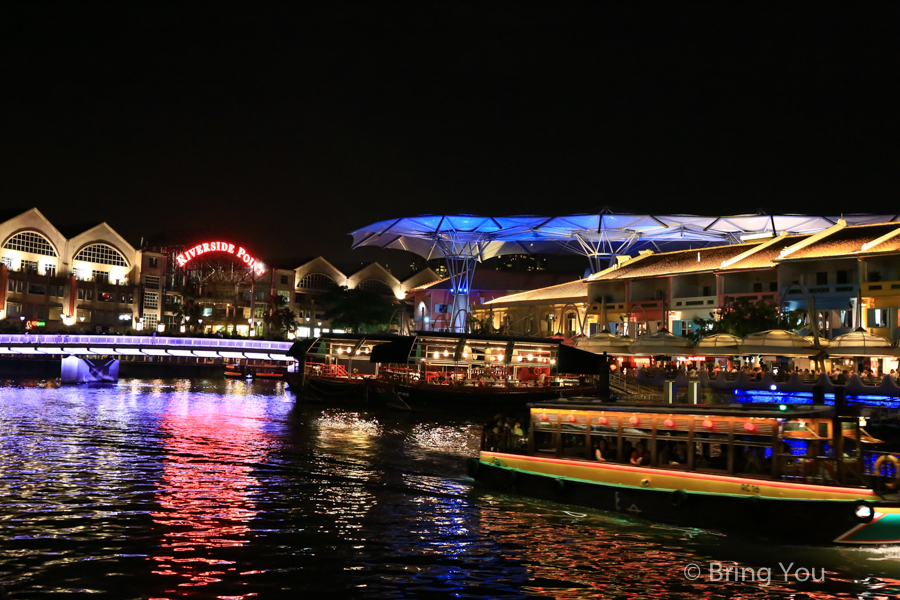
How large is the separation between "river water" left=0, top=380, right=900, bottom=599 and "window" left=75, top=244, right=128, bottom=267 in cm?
8474

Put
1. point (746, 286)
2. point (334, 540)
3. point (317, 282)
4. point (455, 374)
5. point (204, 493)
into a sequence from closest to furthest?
1. point (334, 540)
2. point (204, 493)
3. point (455, 374)
4. point (746, 286)
5. point (317, 282)

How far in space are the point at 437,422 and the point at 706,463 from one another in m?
29.6

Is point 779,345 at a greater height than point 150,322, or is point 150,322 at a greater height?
point 150,322

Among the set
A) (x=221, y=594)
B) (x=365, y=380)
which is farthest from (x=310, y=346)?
(x=221, y=594)

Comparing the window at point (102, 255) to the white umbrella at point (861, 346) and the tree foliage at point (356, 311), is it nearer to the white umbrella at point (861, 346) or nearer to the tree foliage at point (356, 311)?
the tree foliage at point (356, 311)

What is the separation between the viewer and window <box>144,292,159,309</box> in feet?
378

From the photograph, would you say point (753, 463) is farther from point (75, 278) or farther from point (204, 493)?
point (75, 278)

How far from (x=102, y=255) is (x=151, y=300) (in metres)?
9.30

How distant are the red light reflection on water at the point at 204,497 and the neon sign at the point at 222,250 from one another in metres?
71.9

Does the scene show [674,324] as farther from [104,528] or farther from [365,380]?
[104,528]

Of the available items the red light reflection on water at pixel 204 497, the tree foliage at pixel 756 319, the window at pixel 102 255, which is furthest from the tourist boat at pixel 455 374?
the window at pixel 102 255

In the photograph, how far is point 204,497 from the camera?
21719mm

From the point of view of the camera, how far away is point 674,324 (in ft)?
237

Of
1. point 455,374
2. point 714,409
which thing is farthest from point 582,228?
point 714,409
